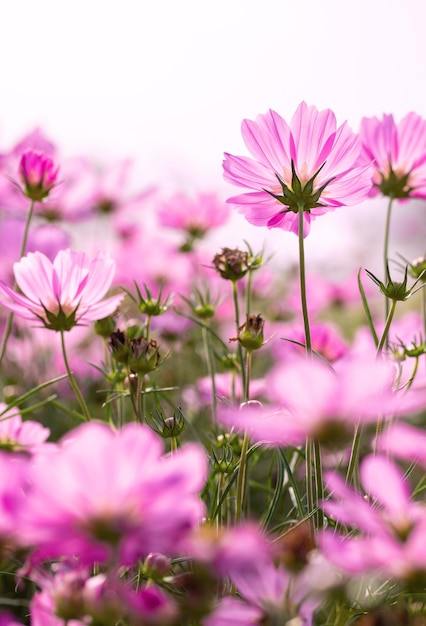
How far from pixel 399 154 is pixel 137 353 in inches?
12.6

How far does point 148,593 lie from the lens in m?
0.29

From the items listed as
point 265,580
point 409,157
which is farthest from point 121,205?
point 265,580

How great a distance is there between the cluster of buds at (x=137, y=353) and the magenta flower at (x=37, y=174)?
0.83 feet

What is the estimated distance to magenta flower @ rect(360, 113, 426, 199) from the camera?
2.22ft

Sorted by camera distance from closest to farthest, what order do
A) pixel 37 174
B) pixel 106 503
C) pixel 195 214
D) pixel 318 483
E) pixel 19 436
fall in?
1. pixel 106 503
2. pixel 318 483
3. pixel 19 436
4. pixel 37 174
5. pixel 195 214

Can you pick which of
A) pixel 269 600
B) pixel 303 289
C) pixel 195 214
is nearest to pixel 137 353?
pixel 303 289

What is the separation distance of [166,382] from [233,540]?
0.99 metres

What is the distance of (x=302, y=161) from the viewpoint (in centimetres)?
53

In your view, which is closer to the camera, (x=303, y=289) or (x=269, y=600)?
(x=269, y=600)

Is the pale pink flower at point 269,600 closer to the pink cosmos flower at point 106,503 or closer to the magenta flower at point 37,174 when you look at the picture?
the pink cosmos flower at point 106,503

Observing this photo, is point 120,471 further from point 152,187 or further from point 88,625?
point 152,187

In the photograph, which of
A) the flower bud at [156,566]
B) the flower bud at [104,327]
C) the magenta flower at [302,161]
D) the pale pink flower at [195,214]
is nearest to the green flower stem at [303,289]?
the magenta flower at [302,161]

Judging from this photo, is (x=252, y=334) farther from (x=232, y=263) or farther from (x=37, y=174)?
(x=37, y=174)

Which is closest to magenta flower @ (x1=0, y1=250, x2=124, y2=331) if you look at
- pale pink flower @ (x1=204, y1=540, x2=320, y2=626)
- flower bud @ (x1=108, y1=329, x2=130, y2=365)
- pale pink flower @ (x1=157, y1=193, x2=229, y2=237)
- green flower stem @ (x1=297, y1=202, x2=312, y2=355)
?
flower bud @ (x1=108, y1=329, x2=130, y2=365)
